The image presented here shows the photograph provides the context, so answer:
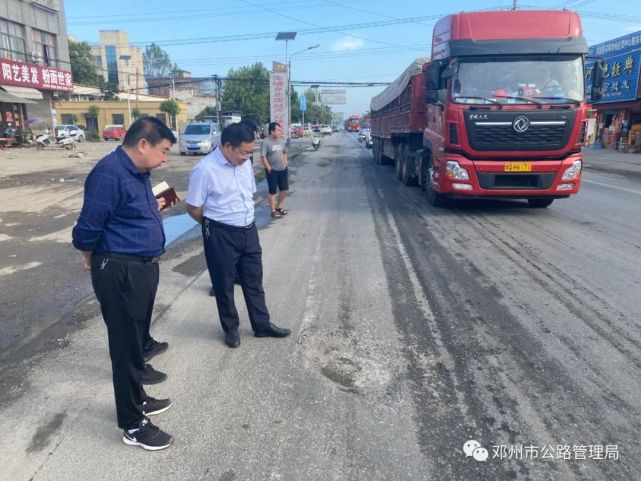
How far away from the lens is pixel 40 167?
65.1ft

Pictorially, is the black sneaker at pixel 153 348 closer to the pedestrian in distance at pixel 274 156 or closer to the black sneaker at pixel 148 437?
the black sneaker at pixel 148 437

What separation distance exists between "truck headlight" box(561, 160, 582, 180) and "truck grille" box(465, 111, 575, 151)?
46 centimetres

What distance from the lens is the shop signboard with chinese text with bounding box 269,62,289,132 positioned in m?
24.4

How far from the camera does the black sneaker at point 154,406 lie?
3115 millimetres

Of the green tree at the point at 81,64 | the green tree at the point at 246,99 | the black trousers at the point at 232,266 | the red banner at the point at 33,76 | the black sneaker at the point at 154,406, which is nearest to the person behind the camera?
the black sneaker at the point at 154,406

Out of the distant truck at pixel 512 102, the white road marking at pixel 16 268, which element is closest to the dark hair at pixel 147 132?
the white road marking at pixel 16 268

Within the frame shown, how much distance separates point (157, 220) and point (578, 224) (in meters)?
7.97

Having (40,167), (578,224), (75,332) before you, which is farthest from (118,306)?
(40,167)

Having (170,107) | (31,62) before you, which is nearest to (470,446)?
(31,62)

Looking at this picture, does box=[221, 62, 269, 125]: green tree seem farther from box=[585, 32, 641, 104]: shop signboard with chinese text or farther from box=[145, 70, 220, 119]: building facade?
box=[585, 32, 641, 104]: shop signboard with chinese text

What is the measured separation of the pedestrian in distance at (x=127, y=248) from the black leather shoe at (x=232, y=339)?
1.24 metres

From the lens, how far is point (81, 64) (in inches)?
2940

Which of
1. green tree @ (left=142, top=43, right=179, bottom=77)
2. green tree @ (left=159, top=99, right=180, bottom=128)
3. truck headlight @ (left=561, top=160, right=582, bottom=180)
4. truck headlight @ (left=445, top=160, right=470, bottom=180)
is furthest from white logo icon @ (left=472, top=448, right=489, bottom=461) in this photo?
green tree @ (left=142, top=43, right=179, bottom=77)

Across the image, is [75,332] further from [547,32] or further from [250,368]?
[547,32]
